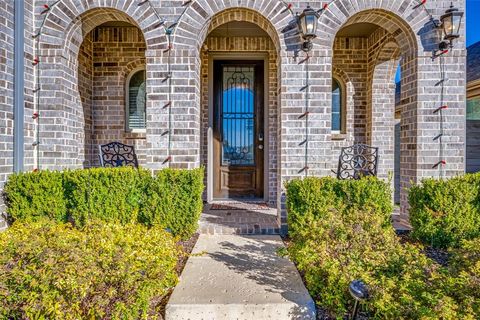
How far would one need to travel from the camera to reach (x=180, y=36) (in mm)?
4145

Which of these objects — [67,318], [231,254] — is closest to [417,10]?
[231,254]

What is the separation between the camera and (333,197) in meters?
3.63

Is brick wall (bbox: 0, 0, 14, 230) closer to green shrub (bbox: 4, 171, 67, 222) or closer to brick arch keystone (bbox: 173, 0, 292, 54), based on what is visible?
green shrub (bbox: 4, 171, 67, 222)

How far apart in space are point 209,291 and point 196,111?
251 centimetres

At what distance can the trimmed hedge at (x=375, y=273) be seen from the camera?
1.76 meters

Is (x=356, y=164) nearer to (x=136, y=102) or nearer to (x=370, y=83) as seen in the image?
(x=370, y=83)

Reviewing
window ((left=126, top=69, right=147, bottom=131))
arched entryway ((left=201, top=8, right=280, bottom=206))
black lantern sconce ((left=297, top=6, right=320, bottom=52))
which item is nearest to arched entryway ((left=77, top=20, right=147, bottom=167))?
window ((left=126, top=69, right=147, bottom=131))

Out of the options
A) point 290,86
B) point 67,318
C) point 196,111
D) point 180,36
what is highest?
point 180,36

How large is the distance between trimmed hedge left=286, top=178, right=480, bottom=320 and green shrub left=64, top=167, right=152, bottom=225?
2.03 meters

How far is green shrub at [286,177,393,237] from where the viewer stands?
3.59 meters

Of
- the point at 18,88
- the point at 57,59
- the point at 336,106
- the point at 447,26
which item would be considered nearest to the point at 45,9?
the point at 57,59

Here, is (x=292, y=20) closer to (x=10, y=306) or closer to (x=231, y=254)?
(x=231, y=254)

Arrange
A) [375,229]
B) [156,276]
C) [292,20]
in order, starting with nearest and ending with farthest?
[156,276]
[375,229]
[292,20]

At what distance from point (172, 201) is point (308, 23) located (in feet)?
9.17
